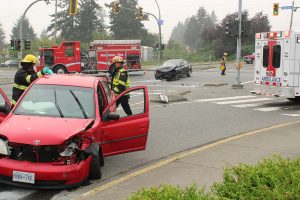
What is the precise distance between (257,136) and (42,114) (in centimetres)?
536

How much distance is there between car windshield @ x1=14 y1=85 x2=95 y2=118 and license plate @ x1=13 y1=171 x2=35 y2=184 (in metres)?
Result: 1.26

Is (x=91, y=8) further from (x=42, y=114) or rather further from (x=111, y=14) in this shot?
(x=42, y=114)

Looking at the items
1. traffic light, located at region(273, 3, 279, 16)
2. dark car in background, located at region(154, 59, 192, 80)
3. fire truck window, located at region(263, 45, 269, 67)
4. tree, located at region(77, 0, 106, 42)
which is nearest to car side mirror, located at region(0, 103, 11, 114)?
fire truck window, located at region(263, 45, 269, 67)

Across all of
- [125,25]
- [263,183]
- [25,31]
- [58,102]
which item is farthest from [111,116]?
[25,31]

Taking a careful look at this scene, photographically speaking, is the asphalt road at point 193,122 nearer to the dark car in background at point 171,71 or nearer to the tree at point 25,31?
the dark car in background at point 171,71

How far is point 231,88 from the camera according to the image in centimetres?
2400

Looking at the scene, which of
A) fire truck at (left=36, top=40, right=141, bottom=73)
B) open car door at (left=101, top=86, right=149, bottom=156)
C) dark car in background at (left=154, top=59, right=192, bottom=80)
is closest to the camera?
open car door at (left=101, top=86, right=149, bottom=156)

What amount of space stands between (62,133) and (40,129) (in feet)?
1.07

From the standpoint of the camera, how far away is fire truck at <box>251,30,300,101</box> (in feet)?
51.1

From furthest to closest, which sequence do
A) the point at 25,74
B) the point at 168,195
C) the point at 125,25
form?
1. the point at 125,25
2. the point at 25,74
3. the point at 168,195

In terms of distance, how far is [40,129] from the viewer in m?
6.28

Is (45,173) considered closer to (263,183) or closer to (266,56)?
(263,183)

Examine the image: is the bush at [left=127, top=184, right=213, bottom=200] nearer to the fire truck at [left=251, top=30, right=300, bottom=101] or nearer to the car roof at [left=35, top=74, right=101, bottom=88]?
the car roof at [left=35, top=74, right=101, bottom=88]

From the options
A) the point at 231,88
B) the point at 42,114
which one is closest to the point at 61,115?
the point at 42,114
